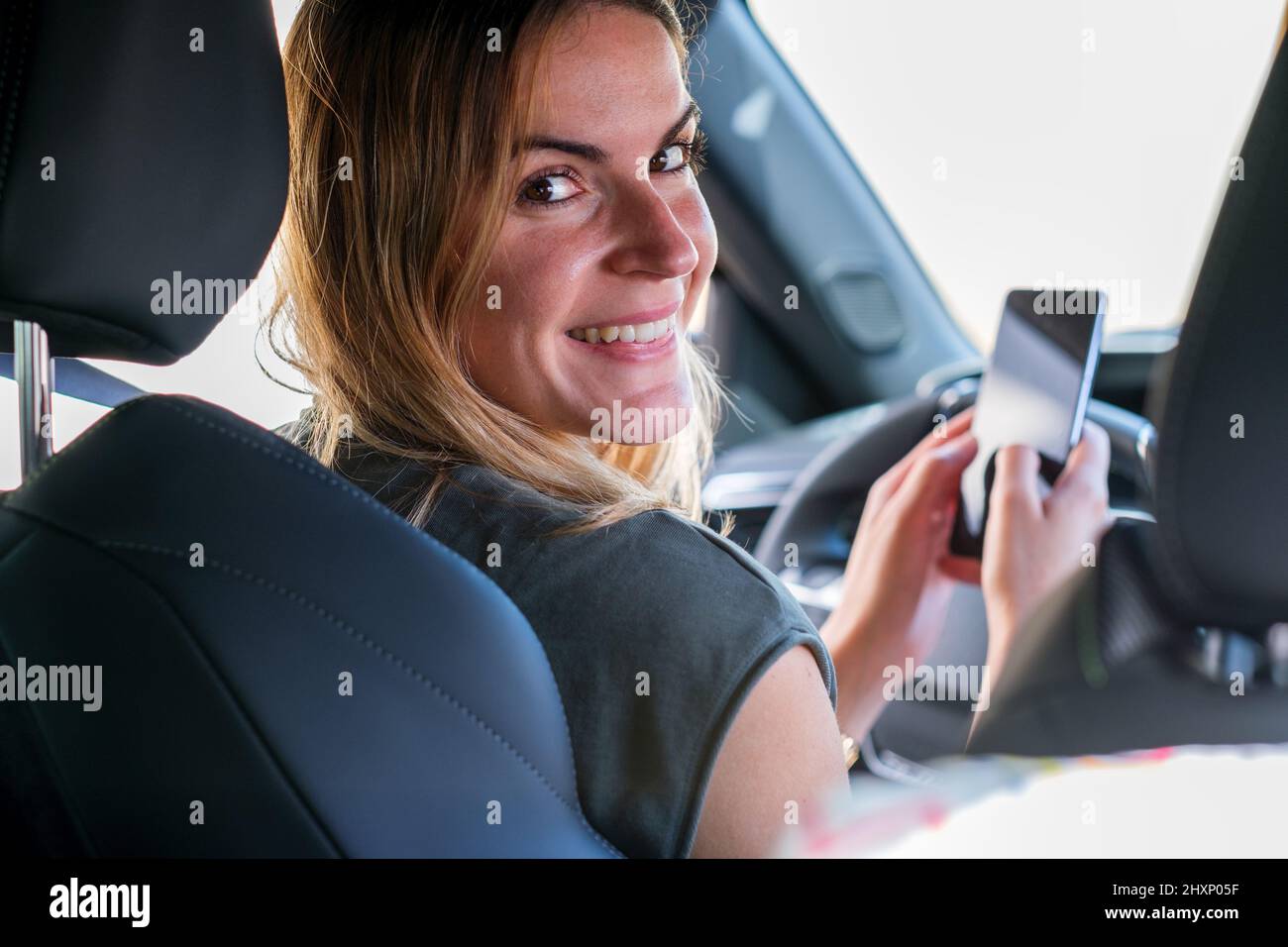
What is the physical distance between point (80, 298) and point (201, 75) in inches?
6.1

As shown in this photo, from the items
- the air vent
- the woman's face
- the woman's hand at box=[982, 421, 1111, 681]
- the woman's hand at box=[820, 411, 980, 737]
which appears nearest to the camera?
the woman's face

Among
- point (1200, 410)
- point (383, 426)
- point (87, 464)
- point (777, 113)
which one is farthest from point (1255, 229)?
point (777, 113)

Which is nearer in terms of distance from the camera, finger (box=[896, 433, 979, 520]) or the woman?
the woman

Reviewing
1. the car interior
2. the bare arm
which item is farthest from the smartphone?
the bare arm

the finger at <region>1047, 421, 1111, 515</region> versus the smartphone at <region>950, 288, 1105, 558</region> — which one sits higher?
the smartphone at <region>950, 288, 1105, 558</region>

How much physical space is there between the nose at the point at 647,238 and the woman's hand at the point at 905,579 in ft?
1.89

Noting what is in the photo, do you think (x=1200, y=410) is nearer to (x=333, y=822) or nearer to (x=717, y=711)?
(x=717, y=711)

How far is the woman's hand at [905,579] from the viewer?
55.9 inches

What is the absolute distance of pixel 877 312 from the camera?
2.13 metres

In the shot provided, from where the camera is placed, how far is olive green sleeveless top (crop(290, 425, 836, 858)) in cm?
73

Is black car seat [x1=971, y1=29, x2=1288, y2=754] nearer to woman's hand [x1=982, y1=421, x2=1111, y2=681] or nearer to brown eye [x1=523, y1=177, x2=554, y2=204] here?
woman's hand [x1=982, y1=421, x2=1111, y2=681]

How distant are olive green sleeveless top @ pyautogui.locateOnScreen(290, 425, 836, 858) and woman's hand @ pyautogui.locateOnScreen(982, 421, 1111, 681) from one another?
0.54 meters

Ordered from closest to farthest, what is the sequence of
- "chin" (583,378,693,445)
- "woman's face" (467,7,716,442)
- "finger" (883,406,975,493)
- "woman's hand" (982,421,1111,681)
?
"woman's face" (467,7,716,442), "chin" (583,378,693,445), "woman's hand" (982,421,1111,681), "finger" (883,406,975,493)

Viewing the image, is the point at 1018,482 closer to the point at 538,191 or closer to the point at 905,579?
the point at 905,579
